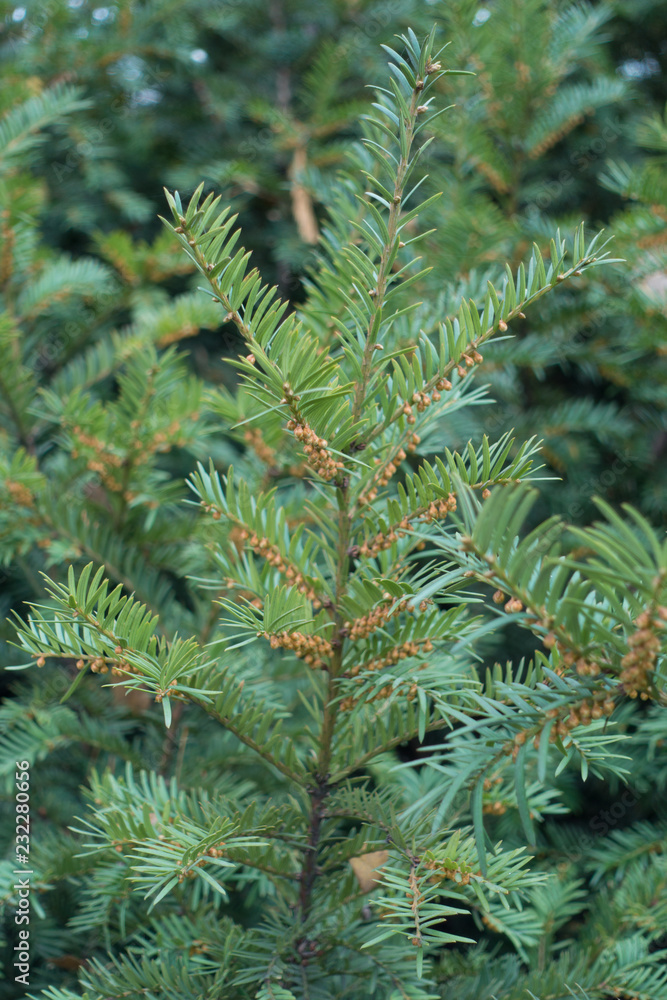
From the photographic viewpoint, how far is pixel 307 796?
0.45m

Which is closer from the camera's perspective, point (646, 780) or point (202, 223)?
point (202, 223)

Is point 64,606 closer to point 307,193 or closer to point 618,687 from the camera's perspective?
point 618,687

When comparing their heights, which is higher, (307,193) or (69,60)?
(69,60)

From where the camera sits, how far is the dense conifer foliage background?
48 cm

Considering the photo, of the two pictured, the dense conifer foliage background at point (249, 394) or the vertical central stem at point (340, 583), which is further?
the dense conifer foliage background at point (249, 394)

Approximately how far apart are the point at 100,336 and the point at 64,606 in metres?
0.71

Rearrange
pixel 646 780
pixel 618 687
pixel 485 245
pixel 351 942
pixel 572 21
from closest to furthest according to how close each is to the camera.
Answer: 1. pixel 618 687
2. pixel 351 942
3. pixel 646 780
4. pixel 485 245
5. pixel 572 21

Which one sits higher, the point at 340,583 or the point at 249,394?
the point at 249,394

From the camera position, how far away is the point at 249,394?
0.37 metres

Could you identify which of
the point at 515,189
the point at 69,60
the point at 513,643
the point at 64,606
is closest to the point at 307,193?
the point at 515,189

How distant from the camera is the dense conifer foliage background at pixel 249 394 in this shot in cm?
48

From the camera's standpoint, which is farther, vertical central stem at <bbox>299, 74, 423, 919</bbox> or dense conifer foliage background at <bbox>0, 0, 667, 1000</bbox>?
dense conifer foliage background at <bbox>0, 0, 667, 1000</bbox>

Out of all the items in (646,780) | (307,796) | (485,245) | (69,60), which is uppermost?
(69,60)

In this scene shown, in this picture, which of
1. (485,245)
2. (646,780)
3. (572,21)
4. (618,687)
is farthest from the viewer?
(572,21)
